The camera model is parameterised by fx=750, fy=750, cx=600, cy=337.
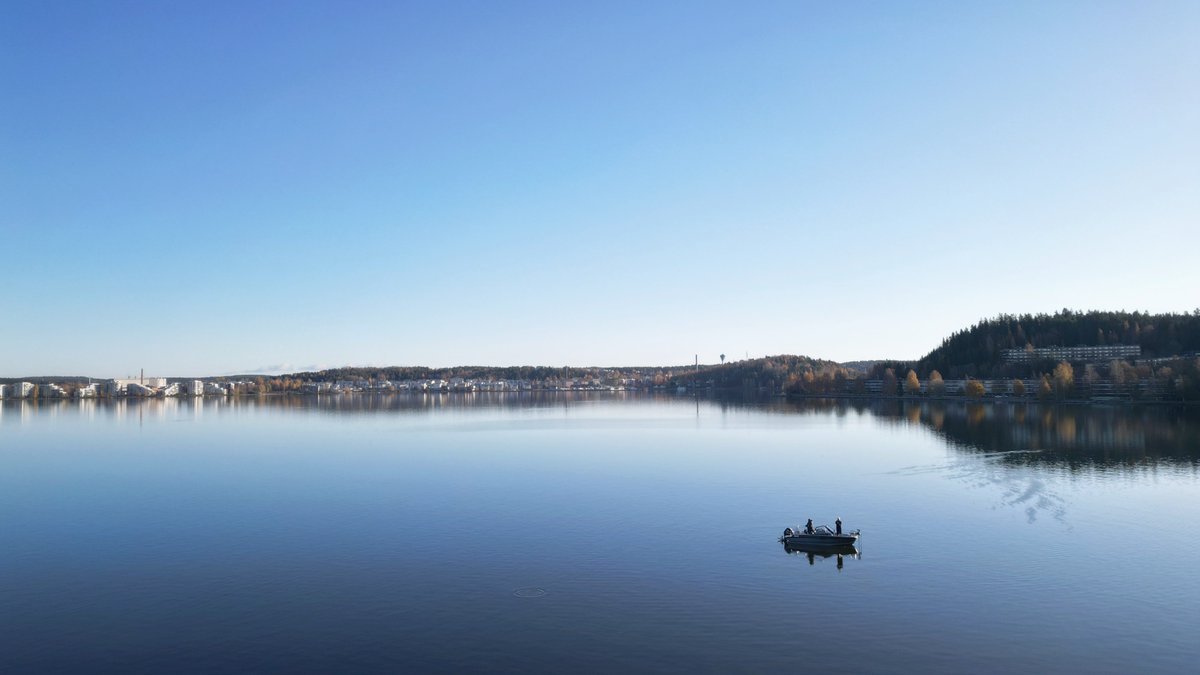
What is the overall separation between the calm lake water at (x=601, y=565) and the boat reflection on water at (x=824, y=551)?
0.89 feet

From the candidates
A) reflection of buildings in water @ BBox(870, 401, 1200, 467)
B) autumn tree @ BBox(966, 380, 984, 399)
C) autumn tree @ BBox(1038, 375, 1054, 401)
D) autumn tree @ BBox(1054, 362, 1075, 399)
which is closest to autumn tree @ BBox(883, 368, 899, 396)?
autumn tree @ BBox(966, 380, 984, 399)

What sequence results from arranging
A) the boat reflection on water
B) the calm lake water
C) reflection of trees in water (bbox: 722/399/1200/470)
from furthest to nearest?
1. reflection of trees in water (bbox: 722/399/1200/470)
2. the boat reflection on water
3. the calm lake water

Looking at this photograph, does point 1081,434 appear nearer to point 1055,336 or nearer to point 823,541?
point 823,541

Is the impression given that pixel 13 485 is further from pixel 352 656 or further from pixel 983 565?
pixel 983 565

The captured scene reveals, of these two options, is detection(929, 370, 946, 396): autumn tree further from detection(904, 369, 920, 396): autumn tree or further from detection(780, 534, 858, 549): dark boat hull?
detection(780, 534, 858, 549): dark boat hull

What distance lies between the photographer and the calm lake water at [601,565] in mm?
14758

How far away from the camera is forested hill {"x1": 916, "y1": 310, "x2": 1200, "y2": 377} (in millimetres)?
121125

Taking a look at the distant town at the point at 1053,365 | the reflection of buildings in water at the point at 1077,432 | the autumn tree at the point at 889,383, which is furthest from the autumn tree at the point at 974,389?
the reflection of buildings in water at the point at 1077,432

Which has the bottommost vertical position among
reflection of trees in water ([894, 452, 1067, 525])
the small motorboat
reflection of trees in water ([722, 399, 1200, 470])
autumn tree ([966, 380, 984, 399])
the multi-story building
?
reflection of trees in water ([894, 452, 1067, 525])

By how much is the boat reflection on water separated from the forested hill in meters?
121

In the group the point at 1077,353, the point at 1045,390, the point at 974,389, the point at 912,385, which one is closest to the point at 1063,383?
the point at 1045,390

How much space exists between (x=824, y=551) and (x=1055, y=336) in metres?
140

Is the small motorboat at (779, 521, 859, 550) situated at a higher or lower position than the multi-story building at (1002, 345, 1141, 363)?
lower

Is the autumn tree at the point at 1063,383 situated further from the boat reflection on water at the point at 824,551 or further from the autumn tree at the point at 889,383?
the boat reflection on water at the point at 824,551
